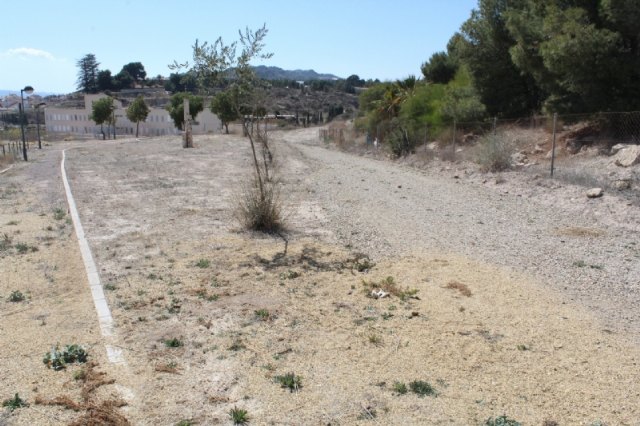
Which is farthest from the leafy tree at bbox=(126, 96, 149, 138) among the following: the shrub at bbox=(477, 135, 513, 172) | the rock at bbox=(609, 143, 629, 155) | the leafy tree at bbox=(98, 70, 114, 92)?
the leafy tree at bbox=(98, 70, 114, 92)

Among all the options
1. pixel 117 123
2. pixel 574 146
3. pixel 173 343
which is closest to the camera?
pixel 173 343

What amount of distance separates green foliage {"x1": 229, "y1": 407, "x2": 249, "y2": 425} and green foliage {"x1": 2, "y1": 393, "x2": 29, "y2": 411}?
4.88 ft

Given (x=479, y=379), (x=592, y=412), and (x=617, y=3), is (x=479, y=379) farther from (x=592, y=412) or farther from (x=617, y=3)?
(x=617, y=3)

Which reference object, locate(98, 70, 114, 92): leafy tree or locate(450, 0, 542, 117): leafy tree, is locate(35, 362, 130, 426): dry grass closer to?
locate(450, 0, 542, 117): leafy tree

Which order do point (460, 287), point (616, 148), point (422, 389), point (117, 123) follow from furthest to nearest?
point (117, 123) → point (616, 148) → point (460, 287) → point (422, 389)

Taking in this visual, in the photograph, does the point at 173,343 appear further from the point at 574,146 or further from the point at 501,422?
the point at 574,146

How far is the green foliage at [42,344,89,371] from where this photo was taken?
4.91 metres

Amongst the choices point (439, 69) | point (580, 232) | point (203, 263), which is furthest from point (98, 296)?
point (439, 69)

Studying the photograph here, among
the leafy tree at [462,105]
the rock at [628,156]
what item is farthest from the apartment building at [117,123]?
the rock at [628,156]

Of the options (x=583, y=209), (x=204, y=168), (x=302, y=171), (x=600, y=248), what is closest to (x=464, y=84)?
(x=302, y=171)

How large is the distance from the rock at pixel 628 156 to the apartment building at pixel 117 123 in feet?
326

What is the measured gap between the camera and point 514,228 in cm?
1081

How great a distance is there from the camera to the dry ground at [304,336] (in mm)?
4320

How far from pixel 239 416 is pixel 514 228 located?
7935mm
